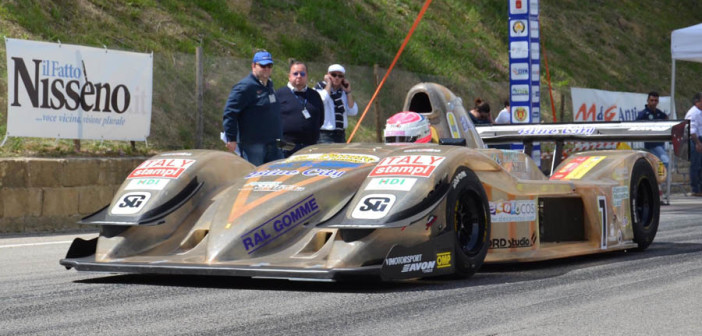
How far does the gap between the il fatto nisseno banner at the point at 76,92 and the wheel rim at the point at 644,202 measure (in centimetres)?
626

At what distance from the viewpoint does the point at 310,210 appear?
22.9ft

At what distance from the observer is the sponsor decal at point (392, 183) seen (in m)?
6.72

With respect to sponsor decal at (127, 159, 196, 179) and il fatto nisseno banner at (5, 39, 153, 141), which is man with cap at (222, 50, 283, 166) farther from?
il fatto nisseno banner at (5, 39, 153, 141)

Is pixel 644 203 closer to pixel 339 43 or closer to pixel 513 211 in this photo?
pixel 513 211

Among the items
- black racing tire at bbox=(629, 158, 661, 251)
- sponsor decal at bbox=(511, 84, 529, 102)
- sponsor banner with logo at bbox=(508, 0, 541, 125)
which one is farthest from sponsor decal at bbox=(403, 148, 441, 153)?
sponsor decal at bbox=(511, 84, 529, 102)

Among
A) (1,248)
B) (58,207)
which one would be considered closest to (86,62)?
(58,207)

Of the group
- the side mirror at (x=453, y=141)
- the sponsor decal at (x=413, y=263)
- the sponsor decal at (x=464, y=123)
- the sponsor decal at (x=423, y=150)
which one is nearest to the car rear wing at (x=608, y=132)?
the sponsor decal at (x=464, y=123)

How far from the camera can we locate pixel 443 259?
269 inches

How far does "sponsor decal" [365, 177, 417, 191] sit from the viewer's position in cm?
672

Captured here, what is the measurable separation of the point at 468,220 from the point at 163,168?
7.05ft

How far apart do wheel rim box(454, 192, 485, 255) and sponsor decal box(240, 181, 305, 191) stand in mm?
1058

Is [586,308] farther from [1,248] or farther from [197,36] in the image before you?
[197,36]

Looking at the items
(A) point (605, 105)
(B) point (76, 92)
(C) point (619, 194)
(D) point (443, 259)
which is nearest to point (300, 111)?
(B) point (76, 92)

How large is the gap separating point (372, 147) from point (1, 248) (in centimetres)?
370
